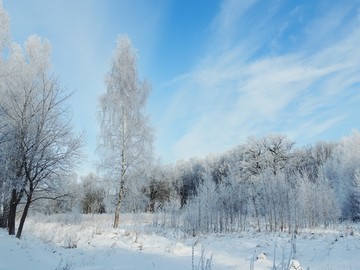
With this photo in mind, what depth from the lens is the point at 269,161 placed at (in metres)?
42.3

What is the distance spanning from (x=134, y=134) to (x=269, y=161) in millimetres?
26822


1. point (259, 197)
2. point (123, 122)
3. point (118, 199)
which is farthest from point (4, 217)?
point (259, 197)

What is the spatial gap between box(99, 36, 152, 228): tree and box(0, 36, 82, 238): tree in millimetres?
5075

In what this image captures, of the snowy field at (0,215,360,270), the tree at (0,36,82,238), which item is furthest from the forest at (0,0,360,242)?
Answer: the snowy field at (0,215,360,270)

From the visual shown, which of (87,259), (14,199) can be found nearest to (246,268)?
(87,259)

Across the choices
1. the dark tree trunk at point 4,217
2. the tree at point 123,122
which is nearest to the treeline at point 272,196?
the tree at point 123,122

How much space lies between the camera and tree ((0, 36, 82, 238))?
13.2 metres

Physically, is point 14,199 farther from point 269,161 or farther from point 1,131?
point 269,161

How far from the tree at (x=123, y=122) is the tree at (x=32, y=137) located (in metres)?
5.08

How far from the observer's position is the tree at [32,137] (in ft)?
43.2

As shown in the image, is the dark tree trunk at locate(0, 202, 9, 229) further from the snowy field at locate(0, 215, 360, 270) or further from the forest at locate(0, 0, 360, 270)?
the snowy field at locate(0, 215, 360, 270)

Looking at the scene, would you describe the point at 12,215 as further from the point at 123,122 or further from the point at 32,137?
the point at 123,122

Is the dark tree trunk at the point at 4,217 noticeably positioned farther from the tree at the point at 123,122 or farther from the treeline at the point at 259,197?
the tree at the point at 123,122

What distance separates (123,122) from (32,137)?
6927 mm
